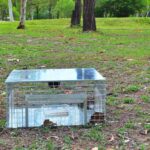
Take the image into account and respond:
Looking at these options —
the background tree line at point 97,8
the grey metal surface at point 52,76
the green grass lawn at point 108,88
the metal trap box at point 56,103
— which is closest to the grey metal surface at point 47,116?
the metal trap box at point 56,103

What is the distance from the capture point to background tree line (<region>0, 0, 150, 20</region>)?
5114cm

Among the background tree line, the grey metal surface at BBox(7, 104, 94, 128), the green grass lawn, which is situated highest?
the grey metal surface at BBox(7, 104, 94, 128)

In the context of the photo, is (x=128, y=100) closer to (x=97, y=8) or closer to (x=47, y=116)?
(x=47, y=116)

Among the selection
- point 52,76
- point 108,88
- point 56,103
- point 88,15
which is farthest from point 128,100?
point 88,15

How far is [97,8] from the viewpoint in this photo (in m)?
55.4

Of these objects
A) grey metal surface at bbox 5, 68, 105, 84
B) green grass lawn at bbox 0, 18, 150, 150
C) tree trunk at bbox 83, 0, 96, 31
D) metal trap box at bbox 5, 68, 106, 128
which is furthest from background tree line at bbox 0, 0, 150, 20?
metal trap box at bbox 5, 68, 106, 128

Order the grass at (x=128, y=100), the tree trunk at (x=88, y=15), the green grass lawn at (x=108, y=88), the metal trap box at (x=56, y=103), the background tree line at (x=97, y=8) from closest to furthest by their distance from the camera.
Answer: the green grass lawn at (x=108, y=88) → the metal trap box at (x=56, y=103) → the grass at (x=128, y=100) → the tree trunk at (x=88, y=15) → the background tree line at (x=97, y=8)

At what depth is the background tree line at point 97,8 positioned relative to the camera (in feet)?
168

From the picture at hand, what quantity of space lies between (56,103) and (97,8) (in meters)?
51.2

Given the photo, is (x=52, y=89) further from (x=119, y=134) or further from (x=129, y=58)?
(x=129, y=58)

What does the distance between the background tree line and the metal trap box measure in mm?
45060

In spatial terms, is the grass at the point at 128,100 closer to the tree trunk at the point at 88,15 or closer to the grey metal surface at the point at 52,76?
the grey metal surface at the point at 52,76

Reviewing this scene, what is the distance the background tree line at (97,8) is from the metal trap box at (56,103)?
4506 cm

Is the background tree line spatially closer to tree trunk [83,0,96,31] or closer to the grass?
tree trunk [83,0,96,31]
